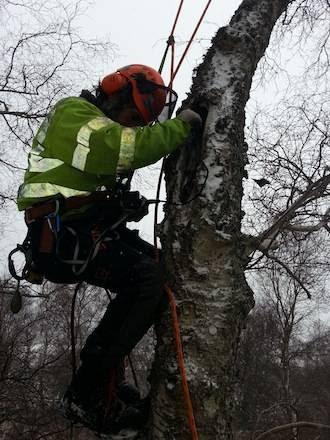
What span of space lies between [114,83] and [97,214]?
697 mm

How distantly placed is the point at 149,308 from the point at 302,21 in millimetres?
3860

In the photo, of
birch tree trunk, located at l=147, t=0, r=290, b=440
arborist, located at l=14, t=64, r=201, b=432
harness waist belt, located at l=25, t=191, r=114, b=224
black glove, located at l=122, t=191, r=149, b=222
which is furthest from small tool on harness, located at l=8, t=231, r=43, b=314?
birch tree trunk, located at l=147, t=0, r=290, b=440

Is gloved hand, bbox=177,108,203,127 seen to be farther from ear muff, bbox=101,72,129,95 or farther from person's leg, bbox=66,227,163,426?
person's leg, bbox=66,227,163,426

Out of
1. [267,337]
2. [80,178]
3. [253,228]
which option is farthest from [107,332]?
[267,337]

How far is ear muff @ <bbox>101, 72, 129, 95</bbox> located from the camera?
92.6 inches

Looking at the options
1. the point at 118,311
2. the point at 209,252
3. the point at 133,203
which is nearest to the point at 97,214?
the point at 133,203

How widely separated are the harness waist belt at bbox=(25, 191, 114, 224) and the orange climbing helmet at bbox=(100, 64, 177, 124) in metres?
0.50

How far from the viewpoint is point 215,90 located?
2312mm

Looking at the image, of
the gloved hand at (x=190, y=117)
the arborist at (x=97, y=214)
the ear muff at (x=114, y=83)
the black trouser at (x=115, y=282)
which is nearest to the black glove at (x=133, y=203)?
the arborist at (x=97, y=214)

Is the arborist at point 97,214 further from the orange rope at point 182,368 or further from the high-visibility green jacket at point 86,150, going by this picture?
the orange rope at point 182,368

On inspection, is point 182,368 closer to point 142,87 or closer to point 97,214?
point 97,214

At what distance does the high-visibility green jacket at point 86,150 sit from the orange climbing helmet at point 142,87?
9.9 inches

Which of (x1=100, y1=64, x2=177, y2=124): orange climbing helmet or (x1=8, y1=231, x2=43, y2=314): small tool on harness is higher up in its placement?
(x1=100, y1=64, x2=177, y2=124): orange climbing helmet

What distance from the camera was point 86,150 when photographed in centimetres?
200
